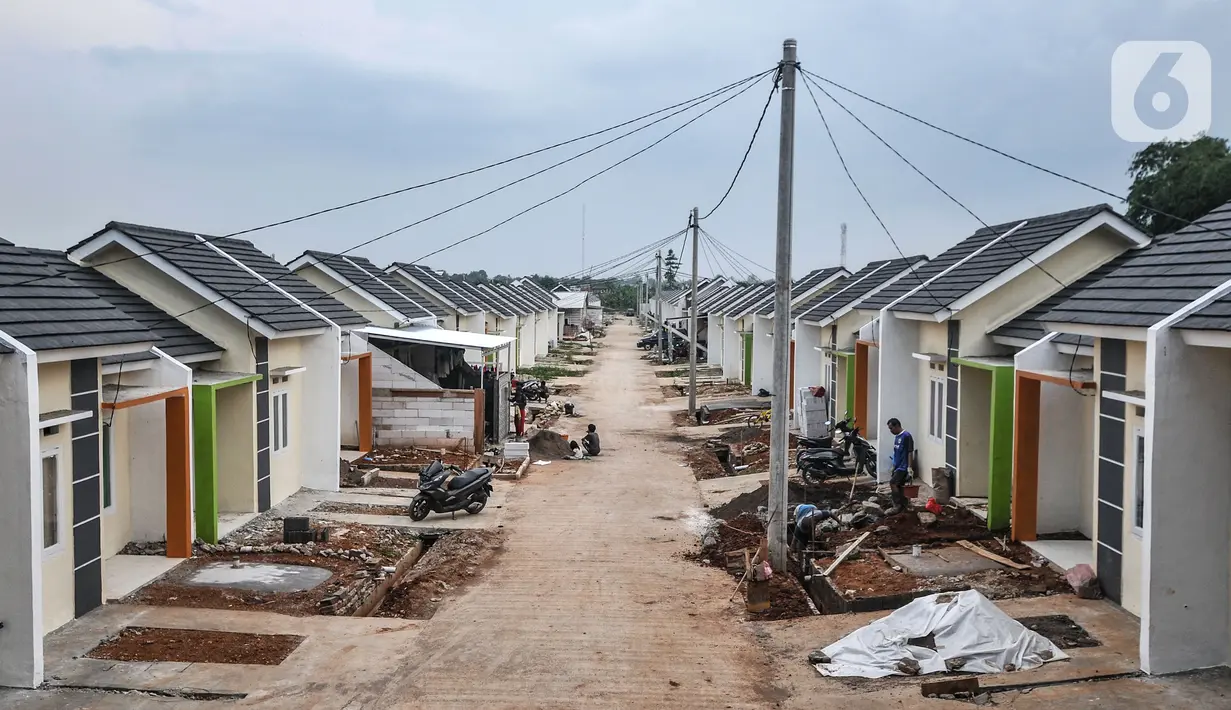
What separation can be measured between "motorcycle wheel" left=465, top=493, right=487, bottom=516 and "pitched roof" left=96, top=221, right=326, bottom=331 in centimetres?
421

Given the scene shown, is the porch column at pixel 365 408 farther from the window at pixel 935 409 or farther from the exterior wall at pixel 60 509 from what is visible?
the window at pixel 935 409

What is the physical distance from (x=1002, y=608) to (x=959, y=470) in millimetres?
5972

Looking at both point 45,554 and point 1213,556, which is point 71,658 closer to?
point 45,554

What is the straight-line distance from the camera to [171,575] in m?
12.2

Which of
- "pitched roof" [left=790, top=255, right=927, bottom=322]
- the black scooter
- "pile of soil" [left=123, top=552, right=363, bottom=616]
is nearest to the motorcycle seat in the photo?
the black scooter

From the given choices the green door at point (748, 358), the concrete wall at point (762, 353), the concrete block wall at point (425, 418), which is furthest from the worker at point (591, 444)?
the green door at point (748, 358)

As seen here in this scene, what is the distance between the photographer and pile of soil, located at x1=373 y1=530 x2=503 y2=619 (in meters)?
11.8

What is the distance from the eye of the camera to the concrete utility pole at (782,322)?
1236 centimetres

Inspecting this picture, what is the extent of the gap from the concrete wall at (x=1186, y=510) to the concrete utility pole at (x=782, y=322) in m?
4.77

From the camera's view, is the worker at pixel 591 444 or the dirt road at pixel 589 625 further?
the worker at pixel 591 444

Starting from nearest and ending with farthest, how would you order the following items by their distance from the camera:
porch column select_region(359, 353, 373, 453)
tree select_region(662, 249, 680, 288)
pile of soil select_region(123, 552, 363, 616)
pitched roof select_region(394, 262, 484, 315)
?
pile of soil select_region(123, 552, 363, 616)
porch column select_region(359, 353, 373, 453)
pitched roof select_region(394, 262, 484, 315)
tree select_region(662, 249, 680, 288)

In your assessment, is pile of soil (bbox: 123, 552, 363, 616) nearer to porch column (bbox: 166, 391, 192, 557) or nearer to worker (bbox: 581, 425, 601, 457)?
porch column (bbox: 166, 391, 192, 557)

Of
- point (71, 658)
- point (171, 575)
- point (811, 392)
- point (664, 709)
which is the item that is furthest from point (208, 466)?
point (811, 392)

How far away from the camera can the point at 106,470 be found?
12.9 m
